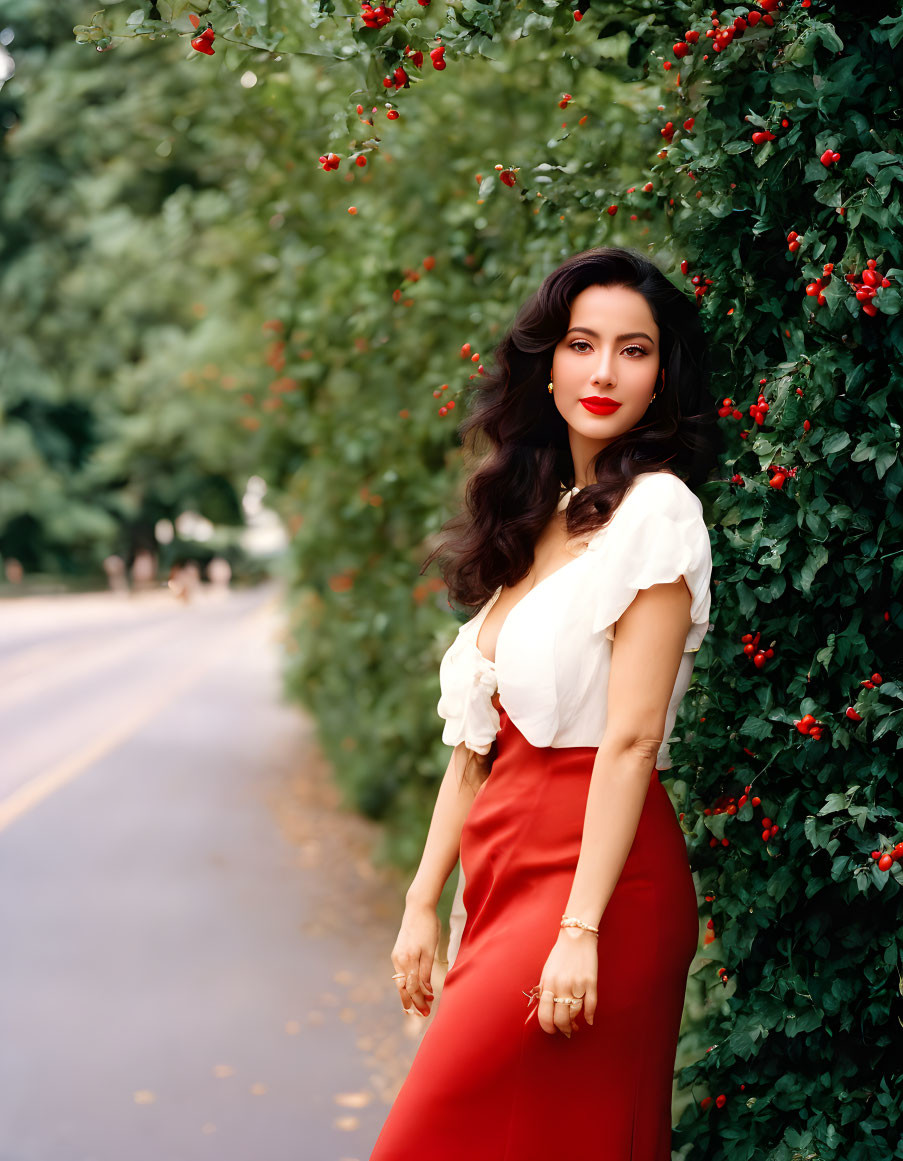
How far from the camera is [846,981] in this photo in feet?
7.68

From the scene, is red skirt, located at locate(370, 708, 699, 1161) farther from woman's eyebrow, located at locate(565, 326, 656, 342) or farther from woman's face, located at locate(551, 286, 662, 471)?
woman's eyebrow, located at locate(565, 326, 656, 342)

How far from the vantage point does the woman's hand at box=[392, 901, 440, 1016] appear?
7.98 ft

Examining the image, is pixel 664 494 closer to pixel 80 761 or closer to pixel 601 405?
pixel 601 405

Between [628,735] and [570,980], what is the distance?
39 cm

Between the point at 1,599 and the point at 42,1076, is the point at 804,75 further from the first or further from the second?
the point at 1,599

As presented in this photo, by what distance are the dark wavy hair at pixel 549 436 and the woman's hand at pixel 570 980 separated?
707 mm

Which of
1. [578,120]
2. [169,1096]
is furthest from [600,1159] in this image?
[169,1096]

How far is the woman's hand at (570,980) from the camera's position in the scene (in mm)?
1968

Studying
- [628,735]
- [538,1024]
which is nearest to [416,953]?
[538,1024]

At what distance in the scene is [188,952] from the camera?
636 centimetres

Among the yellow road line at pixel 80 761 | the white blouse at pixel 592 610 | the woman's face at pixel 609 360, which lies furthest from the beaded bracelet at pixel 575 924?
the yellow road line at pixel 80 761

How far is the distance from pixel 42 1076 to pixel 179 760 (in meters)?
7.31

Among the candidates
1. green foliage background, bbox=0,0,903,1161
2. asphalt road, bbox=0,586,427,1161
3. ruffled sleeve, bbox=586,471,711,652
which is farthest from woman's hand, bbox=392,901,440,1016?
asphalt road, bbox=0,586,427,1161

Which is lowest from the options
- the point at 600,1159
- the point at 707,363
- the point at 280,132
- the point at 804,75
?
the point at 600,1159
